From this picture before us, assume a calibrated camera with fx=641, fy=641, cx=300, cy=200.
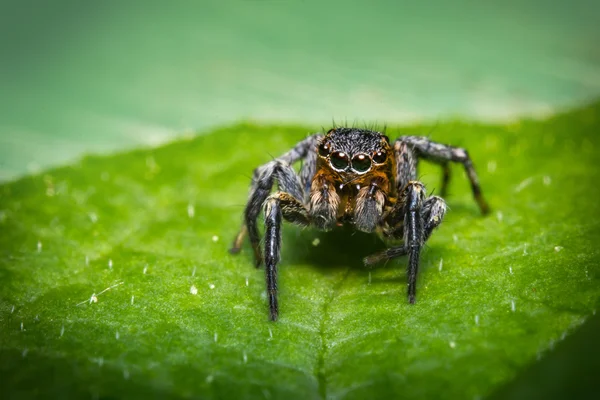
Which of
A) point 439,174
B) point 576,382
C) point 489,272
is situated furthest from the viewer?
point 439,174

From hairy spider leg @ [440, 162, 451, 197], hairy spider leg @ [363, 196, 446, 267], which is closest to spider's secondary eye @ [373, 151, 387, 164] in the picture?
hairy spider leg @ [363, 196, 446, 267]

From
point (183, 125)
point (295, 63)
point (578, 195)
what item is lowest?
point (578, 195)

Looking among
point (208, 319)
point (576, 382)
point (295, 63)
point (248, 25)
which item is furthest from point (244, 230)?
point (248, 25)

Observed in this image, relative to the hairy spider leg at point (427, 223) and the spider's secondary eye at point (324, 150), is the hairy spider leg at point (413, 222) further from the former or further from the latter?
the spider's secondary eye at point (324, 150)

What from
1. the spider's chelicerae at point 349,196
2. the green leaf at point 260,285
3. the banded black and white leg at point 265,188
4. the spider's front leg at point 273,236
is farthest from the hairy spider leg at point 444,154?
the spider's front leg at point 273,236

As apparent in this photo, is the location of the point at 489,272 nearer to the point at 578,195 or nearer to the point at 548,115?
the point at 578,195

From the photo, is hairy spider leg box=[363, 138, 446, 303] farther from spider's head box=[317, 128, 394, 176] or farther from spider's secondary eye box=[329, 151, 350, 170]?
spider's secondary eye box=[329, 151, 350, 170]

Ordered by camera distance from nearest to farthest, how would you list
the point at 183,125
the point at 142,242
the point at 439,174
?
the point at 142,242, the point at 439,174, the point at 183,125
